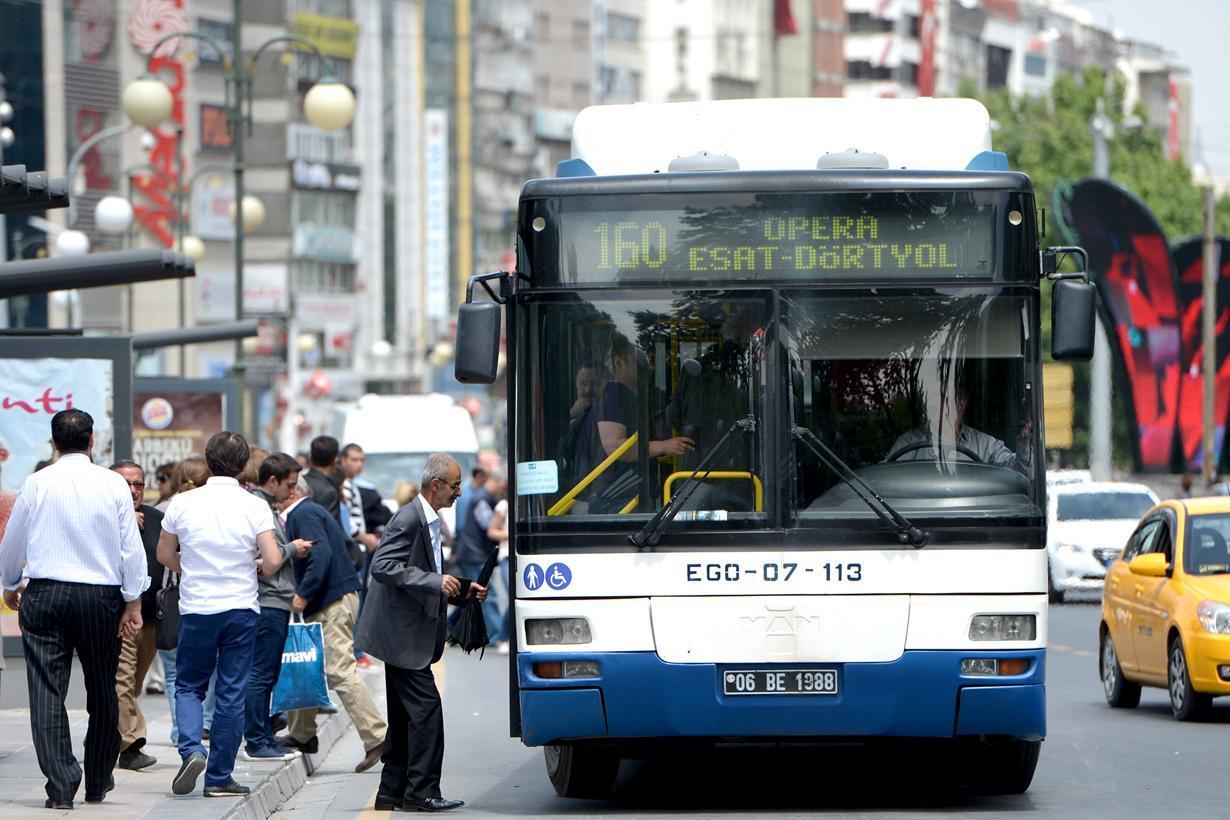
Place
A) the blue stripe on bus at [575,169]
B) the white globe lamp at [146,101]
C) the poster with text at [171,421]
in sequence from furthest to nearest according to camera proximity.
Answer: the white globe lamp at [146,101] < the poster with text at [171,421] < the blue stripe on bus at [575,169]

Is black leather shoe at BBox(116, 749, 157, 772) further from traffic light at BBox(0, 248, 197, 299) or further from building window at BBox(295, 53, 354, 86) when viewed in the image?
building window at BBox(295, 53, 354, 86)

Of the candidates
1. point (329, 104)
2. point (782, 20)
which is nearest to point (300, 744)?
point (329, 104)

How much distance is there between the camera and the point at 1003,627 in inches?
442

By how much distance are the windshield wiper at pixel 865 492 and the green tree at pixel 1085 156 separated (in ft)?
228

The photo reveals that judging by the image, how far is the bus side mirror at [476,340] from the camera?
10.9m

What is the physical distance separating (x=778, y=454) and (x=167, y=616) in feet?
13.6

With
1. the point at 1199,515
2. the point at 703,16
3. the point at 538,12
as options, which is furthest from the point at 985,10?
the point at 1199,515

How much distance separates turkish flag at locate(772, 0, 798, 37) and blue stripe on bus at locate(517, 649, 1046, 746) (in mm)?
124599

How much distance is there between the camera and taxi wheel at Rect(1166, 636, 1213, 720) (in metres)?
16.2

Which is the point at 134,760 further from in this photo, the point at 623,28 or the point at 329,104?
the point at 623,28

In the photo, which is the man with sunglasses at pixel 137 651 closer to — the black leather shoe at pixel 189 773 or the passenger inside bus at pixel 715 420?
the black leather shoe at pixel 189 773

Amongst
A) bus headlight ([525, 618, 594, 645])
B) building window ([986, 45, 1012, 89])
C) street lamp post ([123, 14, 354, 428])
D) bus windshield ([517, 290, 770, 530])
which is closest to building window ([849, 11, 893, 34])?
building window ([986, 45, 1012, 89])

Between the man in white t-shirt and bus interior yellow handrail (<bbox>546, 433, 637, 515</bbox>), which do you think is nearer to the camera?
bus interior yellow handrail (<bbox>546, 433, 637, 515</bbox>)

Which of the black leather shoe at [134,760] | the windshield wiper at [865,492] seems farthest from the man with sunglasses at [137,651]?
the windshield wiper at [865,492]
